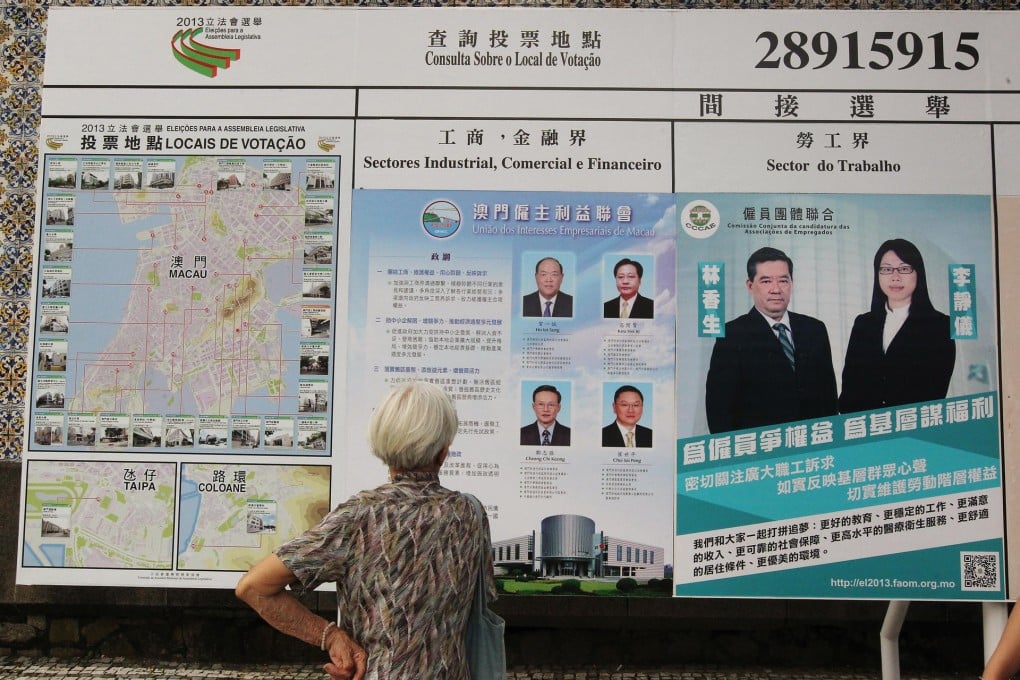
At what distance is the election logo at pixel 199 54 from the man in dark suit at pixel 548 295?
188 centimetres

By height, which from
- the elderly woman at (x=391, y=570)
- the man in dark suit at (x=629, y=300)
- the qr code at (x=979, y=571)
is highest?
the man in dark suit at (x=629, y=300)

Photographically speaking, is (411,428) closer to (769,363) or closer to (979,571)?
(769,363)

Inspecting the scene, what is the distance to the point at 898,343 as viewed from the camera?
394 centimetres

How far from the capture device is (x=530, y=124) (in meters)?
4.04

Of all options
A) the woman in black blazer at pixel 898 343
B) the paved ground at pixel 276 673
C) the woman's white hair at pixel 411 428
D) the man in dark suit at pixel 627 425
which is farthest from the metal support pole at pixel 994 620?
the woman's white hair at pixel 411 428

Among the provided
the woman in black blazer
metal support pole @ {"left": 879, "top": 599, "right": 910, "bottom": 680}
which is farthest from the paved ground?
the woman in black blazer

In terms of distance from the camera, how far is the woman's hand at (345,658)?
1.93 m

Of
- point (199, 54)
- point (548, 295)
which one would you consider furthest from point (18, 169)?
point (548, 295)

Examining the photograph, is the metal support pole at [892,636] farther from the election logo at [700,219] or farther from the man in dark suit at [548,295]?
the man in dark suit at [548,295]

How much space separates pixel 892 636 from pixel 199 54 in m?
4.42

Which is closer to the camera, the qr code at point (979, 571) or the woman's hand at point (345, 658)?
the woman's hand at point (345, 658)

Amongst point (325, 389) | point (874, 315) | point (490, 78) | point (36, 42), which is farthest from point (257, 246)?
point (874, 315)

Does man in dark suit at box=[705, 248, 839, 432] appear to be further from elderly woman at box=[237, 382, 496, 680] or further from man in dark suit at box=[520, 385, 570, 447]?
elderly woman at box=[237, 382, 496, 680]

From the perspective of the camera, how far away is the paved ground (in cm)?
437
